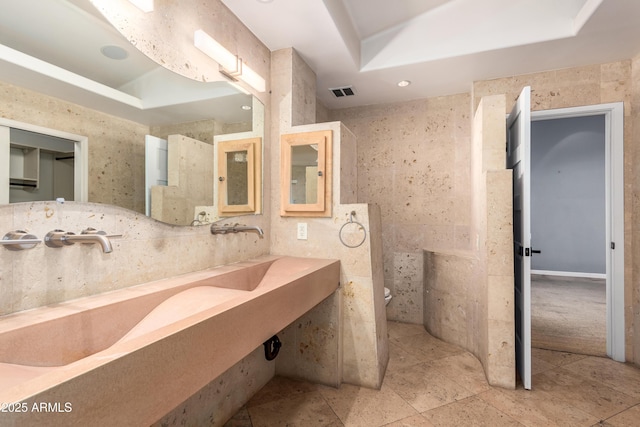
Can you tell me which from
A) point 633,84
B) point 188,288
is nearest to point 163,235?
point 188,288

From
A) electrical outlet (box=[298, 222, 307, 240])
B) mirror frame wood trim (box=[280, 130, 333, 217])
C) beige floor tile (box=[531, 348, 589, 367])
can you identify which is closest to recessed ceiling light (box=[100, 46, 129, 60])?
mirror frame wood trim (box=[280, 130, 333, 217])

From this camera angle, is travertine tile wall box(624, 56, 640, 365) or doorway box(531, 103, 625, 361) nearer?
travertine tile wall box(624, 56, 640, 365)

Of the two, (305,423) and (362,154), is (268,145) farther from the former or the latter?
(305,423)

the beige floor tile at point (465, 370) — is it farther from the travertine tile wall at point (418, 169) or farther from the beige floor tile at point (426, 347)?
the travertine tile wall at point (418, 169)

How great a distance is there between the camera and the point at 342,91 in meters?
3.03

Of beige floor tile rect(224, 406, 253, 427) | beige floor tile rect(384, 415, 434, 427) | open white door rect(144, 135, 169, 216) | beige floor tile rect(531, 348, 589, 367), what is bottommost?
beige floor tile rect(531, 348, 589, 367)

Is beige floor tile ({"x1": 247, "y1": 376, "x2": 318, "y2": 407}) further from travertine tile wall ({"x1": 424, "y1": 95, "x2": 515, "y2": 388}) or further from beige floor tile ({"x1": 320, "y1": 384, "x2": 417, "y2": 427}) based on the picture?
travertine tile wall ({"x1": 424, "y1": 95, "x2": 515, "y2": 388})

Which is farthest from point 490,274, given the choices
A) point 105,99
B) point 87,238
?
point 105,99

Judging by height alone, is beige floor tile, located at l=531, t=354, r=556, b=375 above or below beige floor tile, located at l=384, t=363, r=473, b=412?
below

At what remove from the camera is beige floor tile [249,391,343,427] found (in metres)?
1.63

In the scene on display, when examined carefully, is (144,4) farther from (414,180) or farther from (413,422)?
(414,180)

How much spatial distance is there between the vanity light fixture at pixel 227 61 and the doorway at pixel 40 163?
2.89 feet

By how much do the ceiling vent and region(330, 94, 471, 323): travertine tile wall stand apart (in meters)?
0.37

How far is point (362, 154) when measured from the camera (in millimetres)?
3393
